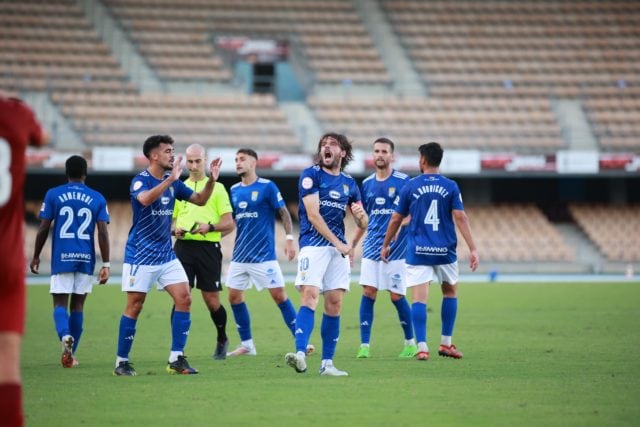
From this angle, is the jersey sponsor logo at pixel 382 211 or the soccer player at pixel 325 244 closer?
the soccer player at pixel 325 244

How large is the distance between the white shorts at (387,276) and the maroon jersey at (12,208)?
7.44 meters

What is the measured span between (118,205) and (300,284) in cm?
2874

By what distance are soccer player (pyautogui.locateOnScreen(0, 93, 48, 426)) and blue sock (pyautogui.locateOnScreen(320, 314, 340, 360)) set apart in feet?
16.0

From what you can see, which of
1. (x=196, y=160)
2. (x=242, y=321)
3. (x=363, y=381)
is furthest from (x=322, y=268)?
(x=242, y=321)

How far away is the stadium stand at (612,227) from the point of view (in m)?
37.9

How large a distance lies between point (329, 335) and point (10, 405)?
5084 mm

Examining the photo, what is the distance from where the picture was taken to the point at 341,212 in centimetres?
1055

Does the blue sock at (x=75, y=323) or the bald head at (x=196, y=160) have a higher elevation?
the bald head at (x=196, y=160)

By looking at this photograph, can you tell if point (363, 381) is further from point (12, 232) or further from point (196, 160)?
point (12, 232)

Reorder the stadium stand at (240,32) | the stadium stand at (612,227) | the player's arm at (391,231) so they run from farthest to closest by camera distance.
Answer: the stadium stand at (240,32) → the stadium stand at (612,227) → the player's arm at (391,231)

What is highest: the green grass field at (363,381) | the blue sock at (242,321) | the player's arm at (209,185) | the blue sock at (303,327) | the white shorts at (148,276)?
the player's arm at (209,185)

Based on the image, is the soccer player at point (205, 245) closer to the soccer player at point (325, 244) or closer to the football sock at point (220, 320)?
the football sock at point (220, 320)

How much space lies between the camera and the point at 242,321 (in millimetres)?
12875

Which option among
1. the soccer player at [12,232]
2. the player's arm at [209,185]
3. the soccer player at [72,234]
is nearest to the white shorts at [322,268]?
the player's arm at [209,185]
